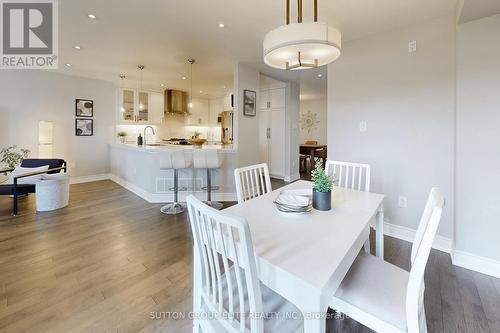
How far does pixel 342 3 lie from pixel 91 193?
5.09m

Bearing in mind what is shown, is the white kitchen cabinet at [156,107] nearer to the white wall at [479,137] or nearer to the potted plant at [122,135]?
the potted plant at [122,135]

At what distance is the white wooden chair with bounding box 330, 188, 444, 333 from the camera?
0.92 meters

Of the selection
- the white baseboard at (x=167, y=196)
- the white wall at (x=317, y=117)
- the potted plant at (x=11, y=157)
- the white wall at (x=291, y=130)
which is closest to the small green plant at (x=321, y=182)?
the white baseboard at (x=167, y=196)

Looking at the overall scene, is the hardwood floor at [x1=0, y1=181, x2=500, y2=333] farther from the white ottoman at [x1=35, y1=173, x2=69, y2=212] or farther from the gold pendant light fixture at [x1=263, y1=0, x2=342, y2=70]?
the gold pendant light fixture at [x1=263, y1=0, x2=342, y2=70]

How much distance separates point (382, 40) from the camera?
2.77m

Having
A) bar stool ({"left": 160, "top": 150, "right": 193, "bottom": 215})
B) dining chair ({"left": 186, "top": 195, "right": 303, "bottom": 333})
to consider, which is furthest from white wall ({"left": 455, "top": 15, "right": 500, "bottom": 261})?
bar stool ({"left": 160, "top": 150, "right": 193, "bottom": 215})

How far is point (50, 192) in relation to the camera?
3.50m

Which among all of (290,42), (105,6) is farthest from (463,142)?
(105,6)

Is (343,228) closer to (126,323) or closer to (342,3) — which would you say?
(126,323)

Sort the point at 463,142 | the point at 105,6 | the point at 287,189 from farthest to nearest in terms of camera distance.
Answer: the point at 105,6, the point at 463,142, the point at 287,189

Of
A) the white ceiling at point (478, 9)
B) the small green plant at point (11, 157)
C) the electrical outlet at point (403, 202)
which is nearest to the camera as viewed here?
the white ceiling at point (478, 9)

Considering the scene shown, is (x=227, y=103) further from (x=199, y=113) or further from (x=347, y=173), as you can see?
(x=347, y=173)

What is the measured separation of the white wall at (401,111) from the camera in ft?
7.97

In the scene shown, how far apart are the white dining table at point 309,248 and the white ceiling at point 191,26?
2.02 m
